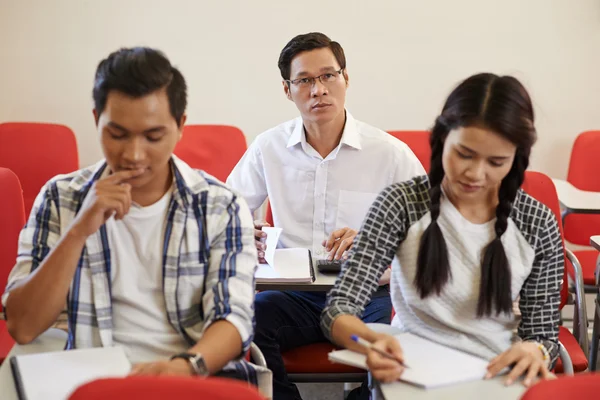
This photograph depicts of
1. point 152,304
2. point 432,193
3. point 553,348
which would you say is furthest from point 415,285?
point 152,304

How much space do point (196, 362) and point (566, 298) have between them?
1439 millimetres

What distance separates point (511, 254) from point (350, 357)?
1.58ft

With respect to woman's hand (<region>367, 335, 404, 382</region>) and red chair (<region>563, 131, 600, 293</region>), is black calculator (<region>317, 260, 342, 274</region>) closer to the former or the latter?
woman's hand (<region>367, 335, 404, 382</region>)

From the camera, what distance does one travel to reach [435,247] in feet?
5.78

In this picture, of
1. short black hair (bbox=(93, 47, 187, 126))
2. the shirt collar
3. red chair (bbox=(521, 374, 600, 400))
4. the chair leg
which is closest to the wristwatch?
short black hair (bbox=(93, 47, 187, 126))

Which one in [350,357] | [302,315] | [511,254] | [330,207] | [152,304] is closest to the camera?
[350,357]

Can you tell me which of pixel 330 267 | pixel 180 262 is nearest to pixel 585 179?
pixel 330 267

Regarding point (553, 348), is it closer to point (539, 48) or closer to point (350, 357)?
point (350, 357)

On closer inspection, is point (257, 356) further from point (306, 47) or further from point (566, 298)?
point (306, 47)

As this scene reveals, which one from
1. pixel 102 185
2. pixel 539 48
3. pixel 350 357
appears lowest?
pixel 350 357

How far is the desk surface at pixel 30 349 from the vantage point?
1.42 meters

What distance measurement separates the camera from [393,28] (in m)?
3.90

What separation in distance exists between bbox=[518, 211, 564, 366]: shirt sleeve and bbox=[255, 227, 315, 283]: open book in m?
0.62

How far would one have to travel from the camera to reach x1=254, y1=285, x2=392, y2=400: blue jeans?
7.23 ft
